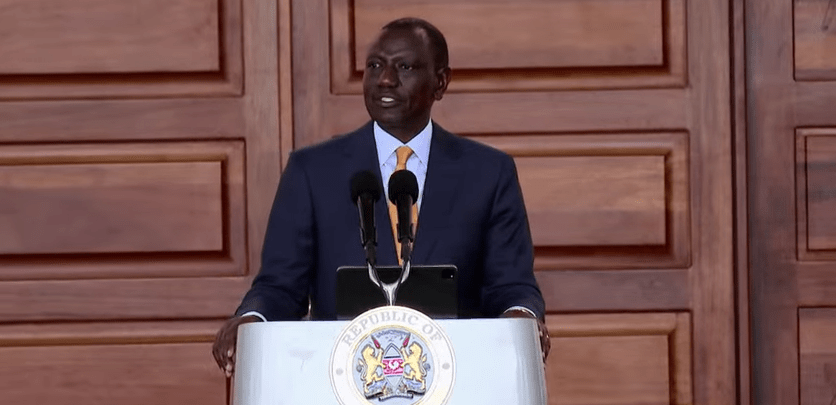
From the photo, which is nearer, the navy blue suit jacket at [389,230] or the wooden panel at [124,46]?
the navy blue suit jacket at [389,230]

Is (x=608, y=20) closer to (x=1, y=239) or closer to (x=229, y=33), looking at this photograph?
(x=229, y=33)

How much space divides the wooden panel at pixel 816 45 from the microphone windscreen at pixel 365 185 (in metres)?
1.64

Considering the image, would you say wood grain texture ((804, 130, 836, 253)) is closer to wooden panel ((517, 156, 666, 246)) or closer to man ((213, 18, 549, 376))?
wooden panel ((517, 156, 666, 246))

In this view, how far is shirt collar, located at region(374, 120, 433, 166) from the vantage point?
1.75m

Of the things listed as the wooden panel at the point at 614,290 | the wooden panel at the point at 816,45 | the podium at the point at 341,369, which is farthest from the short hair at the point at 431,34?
the wooden panel at the point at 816,45

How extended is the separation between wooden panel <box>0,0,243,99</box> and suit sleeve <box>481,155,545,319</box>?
106 centimetres

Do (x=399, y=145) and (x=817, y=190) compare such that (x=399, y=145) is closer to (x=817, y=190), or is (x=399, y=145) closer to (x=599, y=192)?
(x=599, y=192)

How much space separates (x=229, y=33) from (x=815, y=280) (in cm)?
147

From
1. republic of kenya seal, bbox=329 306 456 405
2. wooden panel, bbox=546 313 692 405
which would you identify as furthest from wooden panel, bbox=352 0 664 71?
republic of kenya seal, bbox=329 306 456 405

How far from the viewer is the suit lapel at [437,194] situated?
5.53 feet

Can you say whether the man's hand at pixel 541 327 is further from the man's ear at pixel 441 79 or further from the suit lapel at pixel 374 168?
the man's ear at pixel 441 79

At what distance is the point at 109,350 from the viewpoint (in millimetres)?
2633

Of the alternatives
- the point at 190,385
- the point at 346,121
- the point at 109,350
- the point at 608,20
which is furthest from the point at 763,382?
the point at 109,350

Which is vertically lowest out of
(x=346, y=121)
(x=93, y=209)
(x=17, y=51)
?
(x=93, y=209)
